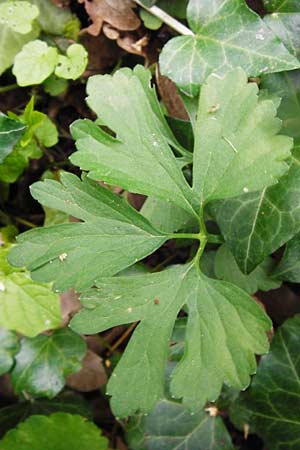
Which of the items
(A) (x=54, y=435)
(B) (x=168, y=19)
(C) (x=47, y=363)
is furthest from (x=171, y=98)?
(A) (x=54, y=435)

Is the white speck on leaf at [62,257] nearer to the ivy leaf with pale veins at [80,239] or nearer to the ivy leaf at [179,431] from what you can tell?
the ivy leaf with pale veins at [80,239]

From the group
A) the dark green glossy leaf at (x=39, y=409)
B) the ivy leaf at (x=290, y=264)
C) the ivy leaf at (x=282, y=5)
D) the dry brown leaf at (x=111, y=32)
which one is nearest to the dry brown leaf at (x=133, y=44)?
the dry brown leaf at (x=111, y=32)

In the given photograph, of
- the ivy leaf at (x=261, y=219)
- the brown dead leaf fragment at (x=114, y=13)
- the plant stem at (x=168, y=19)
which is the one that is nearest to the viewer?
the ivy leaf at (x=261, y=219)

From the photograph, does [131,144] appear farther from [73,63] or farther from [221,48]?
[73,63]

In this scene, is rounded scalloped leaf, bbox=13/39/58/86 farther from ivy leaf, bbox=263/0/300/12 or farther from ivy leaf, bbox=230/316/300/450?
ivy leaf, bbox=230/316/300/450

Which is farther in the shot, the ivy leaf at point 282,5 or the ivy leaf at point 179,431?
Answer: the ivy leaf at point 179,431

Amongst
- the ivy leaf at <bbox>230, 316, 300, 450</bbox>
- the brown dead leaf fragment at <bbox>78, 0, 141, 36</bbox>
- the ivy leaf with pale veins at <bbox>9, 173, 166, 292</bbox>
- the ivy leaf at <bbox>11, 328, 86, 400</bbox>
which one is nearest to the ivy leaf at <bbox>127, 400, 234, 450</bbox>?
the ivy leaf at <bbox>230, 316, 300, 450</bbox>
